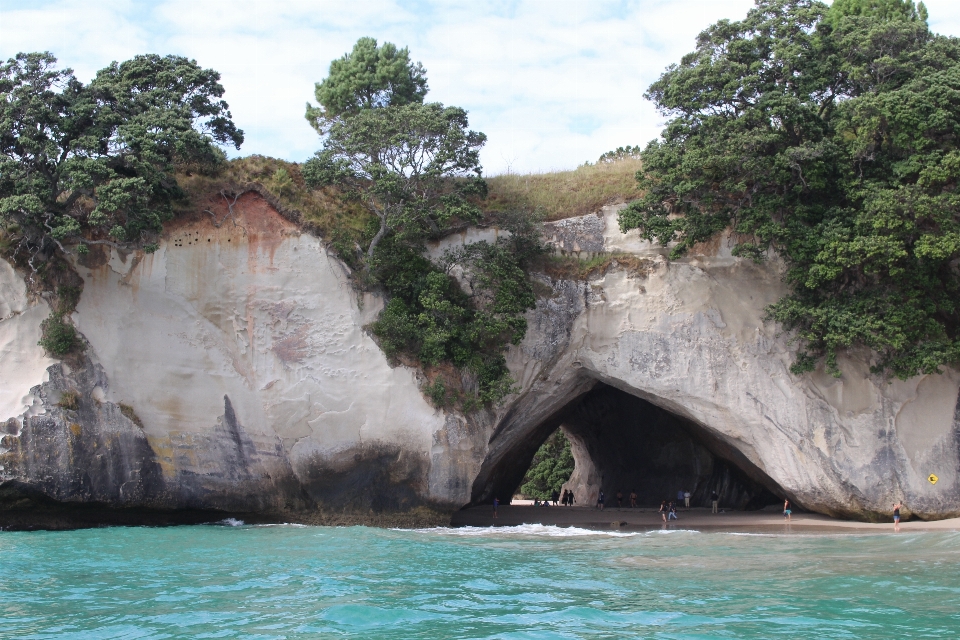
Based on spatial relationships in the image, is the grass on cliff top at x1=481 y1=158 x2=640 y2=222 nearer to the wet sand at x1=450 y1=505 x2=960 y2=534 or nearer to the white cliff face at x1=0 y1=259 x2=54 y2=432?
the wet sand at x1=450 y1=505 x2=960 y2=534

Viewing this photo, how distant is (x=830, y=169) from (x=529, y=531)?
1182cm

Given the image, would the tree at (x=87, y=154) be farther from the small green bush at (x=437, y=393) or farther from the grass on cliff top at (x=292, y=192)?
the small green bush at (x=437, y=393)

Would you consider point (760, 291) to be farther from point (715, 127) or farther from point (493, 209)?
point (493, 209)

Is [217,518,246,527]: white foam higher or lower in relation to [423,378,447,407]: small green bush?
lower

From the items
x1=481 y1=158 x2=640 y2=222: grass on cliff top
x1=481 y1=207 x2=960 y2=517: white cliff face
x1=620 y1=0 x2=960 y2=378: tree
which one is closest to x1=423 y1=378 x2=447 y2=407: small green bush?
x1=481 y1=207 x2=960 y2=517: white cliff face

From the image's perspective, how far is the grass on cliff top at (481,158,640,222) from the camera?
990 inches

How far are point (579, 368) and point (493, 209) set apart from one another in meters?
5.41

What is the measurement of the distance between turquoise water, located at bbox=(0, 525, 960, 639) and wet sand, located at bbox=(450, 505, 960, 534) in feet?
5.98

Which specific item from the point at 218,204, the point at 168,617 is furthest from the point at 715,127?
the point at 168,617

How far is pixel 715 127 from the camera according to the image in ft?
70.2

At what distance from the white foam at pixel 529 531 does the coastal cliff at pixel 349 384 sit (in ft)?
3.36

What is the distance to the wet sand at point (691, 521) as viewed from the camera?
20.4 metres

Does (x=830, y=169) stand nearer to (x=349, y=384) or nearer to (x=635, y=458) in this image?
(x=349, y=384)

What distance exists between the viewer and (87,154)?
A: 2061 centimetres
